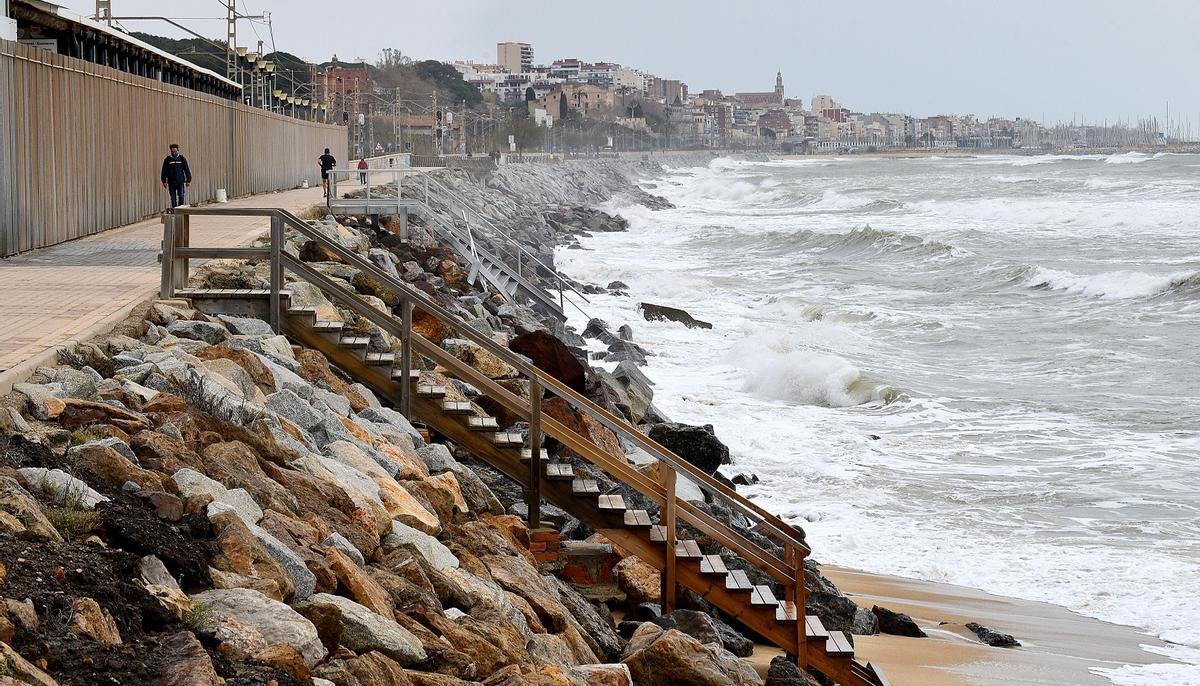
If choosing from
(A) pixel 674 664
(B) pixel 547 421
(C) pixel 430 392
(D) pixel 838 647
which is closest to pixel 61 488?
(A) pixel 674 664

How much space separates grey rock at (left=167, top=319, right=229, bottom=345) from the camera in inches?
397

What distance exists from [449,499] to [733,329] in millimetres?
18741

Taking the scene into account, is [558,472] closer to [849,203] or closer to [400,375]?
[400,375]

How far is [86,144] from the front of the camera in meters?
18.7

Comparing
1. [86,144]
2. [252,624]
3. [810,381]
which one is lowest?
[810,381]

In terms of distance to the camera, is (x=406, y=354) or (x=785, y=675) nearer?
(x=785, y=675)

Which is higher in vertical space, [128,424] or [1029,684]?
[128,424]

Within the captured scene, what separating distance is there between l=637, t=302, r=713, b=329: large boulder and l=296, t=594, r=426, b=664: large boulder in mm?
21409

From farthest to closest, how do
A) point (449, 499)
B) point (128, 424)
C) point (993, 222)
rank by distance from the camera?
point (993, 222) → point (449, 499) → point (128, 424)

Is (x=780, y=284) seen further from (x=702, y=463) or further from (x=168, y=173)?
(x=702, y=463)

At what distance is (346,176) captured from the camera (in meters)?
44.1

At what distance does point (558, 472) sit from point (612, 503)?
59 centimetres

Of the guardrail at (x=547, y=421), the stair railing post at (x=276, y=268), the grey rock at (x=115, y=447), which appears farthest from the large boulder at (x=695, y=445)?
the grey rock at (x=115, y=447)

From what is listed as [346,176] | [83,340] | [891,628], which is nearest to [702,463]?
[891,628]
